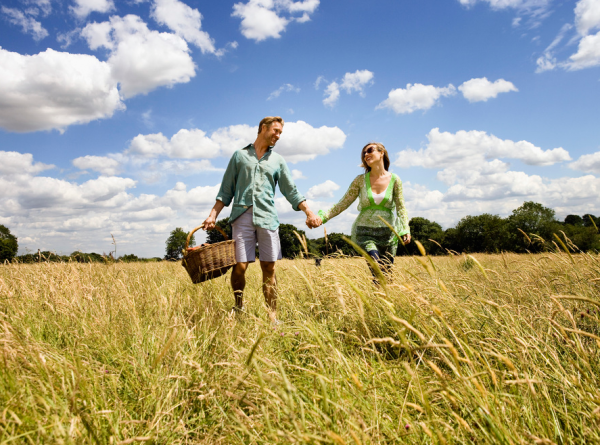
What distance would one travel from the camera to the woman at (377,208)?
4.63m

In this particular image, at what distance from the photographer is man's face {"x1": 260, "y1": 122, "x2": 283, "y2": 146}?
13.7 feet

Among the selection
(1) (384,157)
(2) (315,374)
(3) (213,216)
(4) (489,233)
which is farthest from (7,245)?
(4) (489,233)

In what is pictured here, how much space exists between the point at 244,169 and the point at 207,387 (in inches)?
107

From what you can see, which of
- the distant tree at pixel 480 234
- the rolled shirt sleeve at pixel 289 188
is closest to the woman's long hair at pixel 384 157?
the rolled shirt sleeve at pixel 289 188

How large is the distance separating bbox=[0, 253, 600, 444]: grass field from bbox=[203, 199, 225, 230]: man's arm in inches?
39.2

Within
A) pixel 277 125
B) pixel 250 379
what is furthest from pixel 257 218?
pixel 250 379

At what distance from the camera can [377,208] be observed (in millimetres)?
4664

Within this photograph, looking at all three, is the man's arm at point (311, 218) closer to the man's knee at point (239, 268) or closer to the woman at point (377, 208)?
the woman at point (377, 208)

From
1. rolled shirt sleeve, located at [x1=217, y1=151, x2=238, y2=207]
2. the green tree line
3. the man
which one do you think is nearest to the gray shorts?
the man

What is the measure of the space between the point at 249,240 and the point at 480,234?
51486mm

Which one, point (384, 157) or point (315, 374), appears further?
point (384, 157)

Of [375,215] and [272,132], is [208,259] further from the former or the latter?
[375,215]

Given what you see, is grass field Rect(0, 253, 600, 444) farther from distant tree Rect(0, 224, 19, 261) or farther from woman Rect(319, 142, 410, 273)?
distant tree Rect(0, 224, 19, 261)

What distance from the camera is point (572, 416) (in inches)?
70.1
